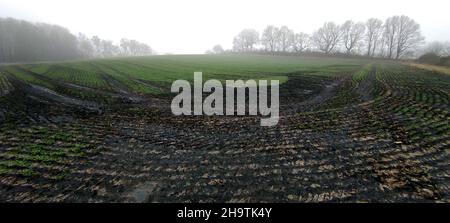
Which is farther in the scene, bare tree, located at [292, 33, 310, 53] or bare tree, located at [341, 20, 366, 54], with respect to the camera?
bare tree, located at [292, 33, 310, 53]

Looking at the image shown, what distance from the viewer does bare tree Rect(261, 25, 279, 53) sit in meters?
114

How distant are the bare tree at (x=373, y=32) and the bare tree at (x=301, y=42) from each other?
25.1 metres

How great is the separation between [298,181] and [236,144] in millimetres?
3058

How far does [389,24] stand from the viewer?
3260 inches

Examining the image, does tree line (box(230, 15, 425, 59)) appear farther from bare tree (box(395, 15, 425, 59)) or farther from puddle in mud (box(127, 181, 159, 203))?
puddle in mud (box(127, 181, 159, 203))

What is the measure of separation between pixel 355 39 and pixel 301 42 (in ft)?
80.9

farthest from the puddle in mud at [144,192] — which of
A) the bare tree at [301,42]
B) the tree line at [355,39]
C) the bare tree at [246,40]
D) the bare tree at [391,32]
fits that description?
the bare tree at [246,40]

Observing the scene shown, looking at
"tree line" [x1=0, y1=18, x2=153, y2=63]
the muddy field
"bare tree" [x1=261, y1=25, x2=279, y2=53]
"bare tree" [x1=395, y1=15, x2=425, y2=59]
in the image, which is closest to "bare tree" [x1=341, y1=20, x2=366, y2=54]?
"bare tree" [x1=395, y1=15, x2=425, y2=59]

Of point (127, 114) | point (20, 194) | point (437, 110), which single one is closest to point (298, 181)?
point (20, 194)

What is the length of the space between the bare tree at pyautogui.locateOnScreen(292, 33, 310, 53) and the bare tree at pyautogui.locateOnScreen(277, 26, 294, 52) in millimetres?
2069

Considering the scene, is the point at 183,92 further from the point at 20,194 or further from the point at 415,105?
the point at 415,105

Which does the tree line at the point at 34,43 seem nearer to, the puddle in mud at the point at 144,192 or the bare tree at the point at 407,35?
the puddle in mud at the point at 144,192

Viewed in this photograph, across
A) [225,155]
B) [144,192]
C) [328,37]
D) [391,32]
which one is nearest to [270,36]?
[328,37]

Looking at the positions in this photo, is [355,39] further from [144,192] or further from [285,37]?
[144,192]
